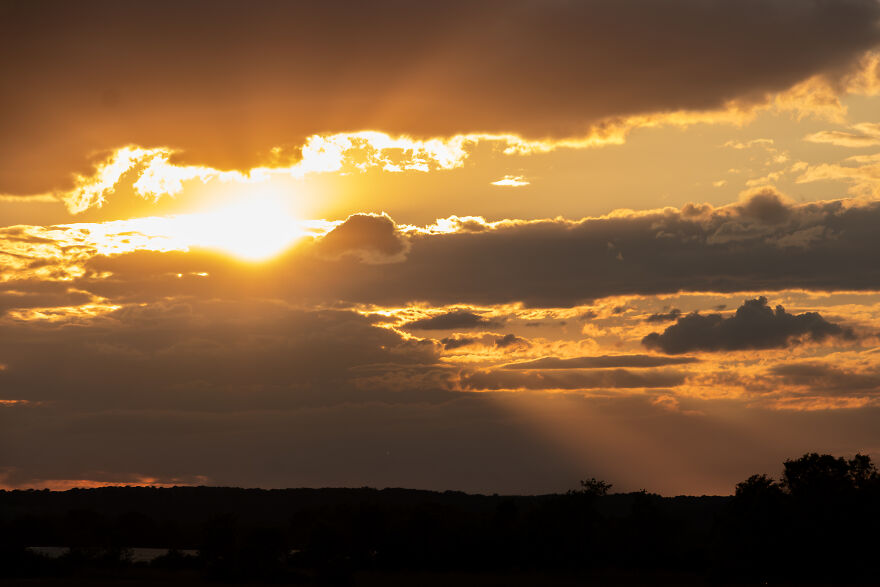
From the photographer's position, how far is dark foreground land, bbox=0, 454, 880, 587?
429 feet

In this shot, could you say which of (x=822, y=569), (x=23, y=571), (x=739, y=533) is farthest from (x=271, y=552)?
(x=822, y=569)

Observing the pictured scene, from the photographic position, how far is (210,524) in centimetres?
16825

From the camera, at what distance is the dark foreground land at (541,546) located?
131m

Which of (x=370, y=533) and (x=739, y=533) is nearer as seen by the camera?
(x=739, y=533)

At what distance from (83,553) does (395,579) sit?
7002 centimetres

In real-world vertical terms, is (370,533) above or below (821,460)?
below

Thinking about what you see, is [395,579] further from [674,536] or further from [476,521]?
[674,536]

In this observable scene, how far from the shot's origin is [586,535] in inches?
6969

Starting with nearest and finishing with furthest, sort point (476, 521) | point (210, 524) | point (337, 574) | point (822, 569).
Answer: point (822, 569)
point (337, 574)
point (210, 524)
point (476, 521)

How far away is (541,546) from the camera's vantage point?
575 feet

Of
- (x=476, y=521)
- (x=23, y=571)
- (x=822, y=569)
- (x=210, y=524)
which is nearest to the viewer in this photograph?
(x=822, y=569)

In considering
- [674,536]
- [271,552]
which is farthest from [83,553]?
[674,536]

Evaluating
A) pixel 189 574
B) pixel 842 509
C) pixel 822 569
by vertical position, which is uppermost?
pixel 842 509

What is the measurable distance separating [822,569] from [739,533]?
11289 millimetres
